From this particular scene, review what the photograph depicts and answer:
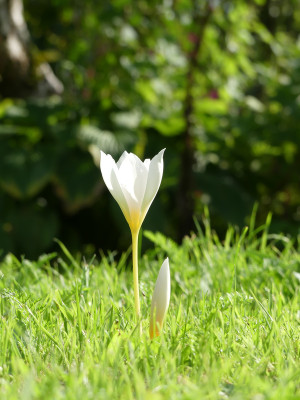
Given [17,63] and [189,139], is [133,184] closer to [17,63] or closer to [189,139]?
[189,139]

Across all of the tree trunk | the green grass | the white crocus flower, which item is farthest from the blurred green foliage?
the white crocus flower

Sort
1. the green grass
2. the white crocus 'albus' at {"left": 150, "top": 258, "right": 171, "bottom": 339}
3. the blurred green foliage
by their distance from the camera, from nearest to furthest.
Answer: the green grass < the white crocus 'albus' at {"left": 150, "top": 258, "right": 171, "bottom": 339} < the blurred green foliage

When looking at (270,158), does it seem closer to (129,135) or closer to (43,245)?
(129,135)

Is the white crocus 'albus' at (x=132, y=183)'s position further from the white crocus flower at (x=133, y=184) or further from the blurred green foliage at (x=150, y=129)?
the blurred green foliage at (x=150, y=129)

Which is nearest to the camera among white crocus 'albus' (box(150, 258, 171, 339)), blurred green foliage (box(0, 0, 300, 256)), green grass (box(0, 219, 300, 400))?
green grass (box(0, 219, 300, 400))

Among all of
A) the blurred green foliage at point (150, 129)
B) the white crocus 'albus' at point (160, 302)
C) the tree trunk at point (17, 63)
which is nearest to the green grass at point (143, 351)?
the white crocus 'albus' at point (160, 302)

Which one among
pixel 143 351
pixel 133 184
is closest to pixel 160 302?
pixel 143 351

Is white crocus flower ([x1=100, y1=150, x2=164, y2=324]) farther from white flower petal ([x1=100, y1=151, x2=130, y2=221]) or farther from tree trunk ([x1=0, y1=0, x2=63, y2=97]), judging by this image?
tree trunk ([x1=0, y1=0, x2=63, y2=97])
